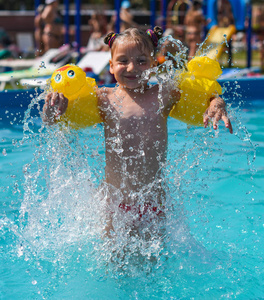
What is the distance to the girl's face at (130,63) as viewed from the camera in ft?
9.03

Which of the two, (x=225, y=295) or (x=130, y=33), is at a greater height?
(x=130, y=33)

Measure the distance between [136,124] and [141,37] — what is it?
22.3 inches

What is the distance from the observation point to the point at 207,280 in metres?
2.76

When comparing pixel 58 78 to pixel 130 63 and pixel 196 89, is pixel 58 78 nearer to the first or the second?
pixel 130 63

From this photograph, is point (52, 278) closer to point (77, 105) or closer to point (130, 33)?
point (77, 105)

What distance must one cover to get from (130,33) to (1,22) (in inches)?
984

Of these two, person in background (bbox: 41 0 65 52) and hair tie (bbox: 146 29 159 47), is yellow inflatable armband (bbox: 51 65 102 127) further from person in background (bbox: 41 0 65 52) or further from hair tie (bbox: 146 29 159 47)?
person in background (bbox: 41 0 65 52)

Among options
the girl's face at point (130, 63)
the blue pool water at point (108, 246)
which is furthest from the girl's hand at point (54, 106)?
the girl's face at point (130, 63)

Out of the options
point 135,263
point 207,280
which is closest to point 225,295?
point 207,280

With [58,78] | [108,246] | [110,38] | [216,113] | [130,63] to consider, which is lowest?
[108,246]

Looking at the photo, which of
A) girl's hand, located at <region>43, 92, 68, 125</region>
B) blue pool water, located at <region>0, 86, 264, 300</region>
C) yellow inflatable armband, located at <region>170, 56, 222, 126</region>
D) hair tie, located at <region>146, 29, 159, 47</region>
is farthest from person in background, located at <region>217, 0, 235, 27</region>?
girl's hand, located at <region>43, 92, 68, 125</region>

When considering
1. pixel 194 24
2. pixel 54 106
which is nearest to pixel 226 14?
pixel 194 24

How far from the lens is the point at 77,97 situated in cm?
285

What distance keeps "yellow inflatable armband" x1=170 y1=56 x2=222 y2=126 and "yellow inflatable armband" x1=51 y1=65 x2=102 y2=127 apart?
1.82ft
